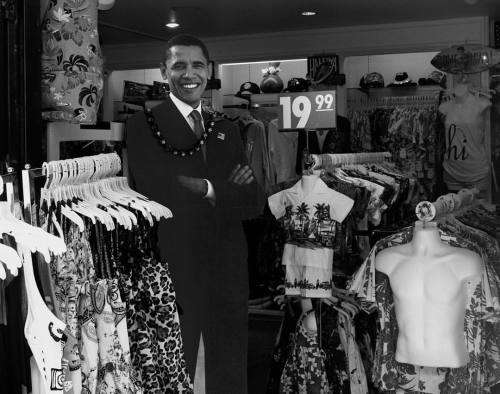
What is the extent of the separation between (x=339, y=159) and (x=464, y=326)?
146 cm

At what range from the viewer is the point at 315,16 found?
22.9ft

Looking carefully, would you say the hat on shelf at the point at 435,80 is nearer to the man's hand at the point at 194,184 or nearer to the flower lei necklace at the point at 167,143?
the flower lei necklace at the point at 167,143

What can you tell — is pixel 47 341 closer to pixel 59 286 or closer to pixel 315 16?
pixel 59 286

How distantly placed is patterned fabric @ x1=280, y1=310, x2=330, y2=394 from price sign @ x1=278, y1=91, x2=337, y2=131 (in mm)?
977

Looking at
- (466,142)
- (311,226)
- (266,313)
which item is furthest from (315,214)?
(466,142)

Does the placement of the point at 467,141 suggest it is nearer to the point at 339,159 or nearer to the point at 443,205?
the point at 339,159

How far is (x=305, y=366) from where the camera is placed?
349 cm

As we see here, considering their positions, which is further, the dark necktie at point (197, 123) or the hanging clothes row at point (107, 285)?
the dark necktie at point (197, 123)

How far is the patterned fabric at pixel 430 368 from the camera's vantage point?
2715mm

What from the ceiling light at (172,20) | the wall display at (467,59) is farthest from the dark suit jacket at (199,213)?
the ceiling light at (172,20)

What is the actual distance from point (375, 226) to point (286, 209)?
0.66m

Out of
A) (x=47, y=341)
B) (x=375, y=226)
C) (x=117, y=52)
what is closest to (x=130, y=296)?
(x=47, y=341)

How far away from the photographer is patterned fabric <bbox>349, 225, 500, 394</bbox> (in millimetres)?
2715

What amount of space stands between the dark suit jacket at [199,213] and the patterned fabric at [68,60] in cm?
25
